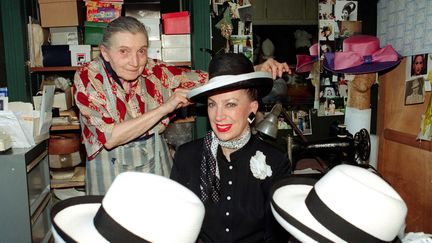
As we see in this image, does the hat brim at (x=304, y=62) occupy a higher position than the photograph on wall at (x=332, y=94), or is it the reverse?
the hat brim at (x=304, y=62)

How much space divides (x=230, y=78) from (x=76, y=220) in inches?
31.8

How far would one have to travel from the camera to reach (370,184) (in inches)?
43.6

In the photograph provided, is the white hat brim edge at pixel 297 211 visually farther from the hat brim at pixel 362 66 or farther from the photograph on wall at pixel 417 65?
the hat brim at pixel 362 66

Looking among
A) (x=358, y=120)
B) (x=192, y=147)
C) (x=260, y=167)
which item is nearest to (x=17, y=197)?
(x=192, y=147)

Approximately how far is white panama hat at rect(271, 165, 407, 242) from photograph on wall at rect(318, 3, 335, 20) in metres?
2.44

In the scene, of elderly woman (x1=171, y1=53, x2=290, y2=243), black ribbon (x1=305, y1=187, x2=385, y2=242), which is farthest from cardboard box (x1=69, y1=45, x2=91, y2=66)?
black ribbon (x1=305, y1=187, x2=385, y2=242)

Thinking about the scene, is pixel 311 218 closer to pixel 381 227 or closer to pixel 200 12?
pixel 381 227

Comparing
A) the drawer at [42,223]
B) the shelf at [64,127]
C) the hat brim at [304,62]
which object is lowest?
the drawer at [42,223]

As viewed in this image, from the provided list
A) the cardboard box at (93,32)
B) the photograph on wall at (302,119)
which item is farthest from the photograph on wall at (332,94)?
the cardboard box at (93,32)

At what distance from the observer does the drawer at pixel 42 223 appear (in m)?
2.49

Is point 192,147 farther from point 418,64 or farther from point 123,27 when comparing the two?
point 418,64

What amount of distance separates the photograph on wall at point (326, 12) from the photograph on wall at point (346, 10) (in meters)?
0.05

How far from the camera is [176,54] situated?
328cm

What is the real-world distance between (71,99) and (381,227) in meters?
3.05
